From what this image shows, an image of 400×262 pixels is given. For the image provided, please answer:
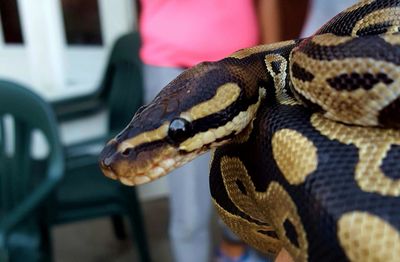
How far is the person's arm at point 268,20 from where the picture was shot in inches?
66.2

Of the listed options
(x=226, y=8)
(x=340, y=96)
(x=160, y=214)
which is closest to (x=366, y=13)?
(x=340, y=96)

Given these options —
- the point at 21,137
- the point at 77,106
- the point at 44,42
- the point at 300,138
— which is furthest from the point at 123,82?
the point at 300,138

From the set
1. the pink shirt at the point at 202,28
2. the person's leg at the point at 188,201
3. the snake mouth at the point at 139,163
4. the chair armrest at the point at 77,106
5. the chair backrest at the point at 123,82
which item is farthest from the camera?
the chair armrest at the point at 77,106

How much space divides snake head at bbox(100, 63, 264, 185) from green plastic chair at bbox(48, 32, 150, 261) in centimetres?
170

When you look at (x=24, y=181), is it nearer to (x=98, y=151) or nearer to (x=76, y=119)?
(x=98, y=151)

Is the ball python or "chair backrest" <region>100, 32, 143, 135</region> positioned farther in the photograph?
"chair backrest" <region>100, 32, 143, 135</region>

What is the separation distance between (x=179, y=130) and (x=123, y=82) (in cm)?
211

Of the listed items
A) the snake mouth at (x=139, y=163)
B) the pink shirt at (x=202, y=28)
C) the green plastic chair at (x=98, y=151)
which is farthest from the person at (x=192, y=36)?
the snake mouth at (x=139, y=163)

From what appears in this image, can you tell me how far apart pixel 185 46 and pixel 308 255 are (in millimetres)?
1207

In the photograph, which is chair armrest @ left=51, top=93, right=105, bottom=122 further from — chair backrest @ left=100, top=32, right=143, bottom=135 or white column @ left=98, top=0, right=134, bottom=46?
white column @ left=98, top=0, right=134, bottom=46

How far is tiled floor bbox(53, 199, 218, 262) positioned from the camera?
2742mm

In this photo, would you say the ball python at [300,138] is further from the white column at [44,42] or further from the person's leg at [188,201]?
the white column at [44,42]

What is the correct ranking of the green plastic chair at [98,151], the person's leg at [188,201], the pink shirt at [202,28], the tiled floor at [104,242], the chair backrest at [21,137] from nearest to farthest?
the pink shirt at [202,28] → the person's leg at [188,201] → the chair backrest at [21,137] → the green plastic chair at [98,151] → the tiled floor at [104,242]

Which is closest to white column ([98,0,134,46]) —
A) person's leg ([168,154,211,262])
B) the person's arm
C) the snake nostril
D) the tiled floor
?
the tiled floor
